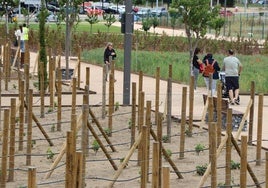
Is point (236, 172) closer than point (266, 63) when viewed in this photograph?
Yes

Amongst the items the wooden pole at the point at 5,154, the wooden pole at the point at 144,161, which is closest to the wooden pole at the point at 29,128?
the wooden pole at the point at 5,154

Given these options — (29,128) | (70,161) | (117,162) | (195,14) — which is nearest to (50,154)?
(29,128)

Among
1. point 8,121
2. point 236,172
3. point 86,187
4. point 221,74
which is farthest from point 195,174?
point 221,74

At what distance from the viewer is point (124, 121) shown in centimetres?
2220

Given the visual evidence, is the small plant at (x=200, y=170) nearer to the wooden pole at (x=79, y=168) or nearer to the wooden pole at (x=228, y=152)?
the wooden pole at (x=228, y=152)

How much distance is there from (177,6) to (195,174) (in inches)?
472

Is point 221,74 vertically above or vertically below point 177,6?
below

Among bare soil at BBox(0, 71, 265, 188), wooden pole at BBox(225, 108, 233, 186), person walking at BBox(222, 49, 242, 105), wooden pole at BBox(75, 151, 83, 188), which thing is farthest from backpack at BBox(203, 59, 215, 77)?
wooden pole at BBox(75, 151, 83, 188)

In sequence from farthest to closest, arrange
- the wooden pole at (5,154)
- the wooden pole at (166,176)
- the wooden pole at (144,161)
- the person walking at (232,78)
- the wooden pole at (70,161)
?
1. the person walking at (232,78)
2. the wooden pole at (5,154)
3. the wooden pole at (144,161)
4. the wooden pole at (70,161)
5. the wooden pole at (166,176)

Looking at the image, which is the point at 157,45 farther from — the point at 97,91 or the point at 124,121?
the point at 124,121

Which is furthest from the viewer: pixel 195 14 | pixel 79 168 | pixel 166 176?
pixel 195 14

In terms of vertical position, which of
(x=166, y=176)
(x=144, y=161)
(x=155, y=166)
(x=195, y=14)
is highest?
(x=195, y=14)

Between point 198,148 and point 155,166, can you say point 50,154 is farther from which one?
point 155,166

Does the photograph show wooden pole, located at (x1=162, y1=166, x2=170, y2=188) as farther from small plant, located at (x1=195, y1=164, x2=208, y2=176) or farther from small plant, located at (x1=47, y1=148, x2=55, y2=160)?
small plant, located at (x1=47, y1=148, x2=55, y2=160)
